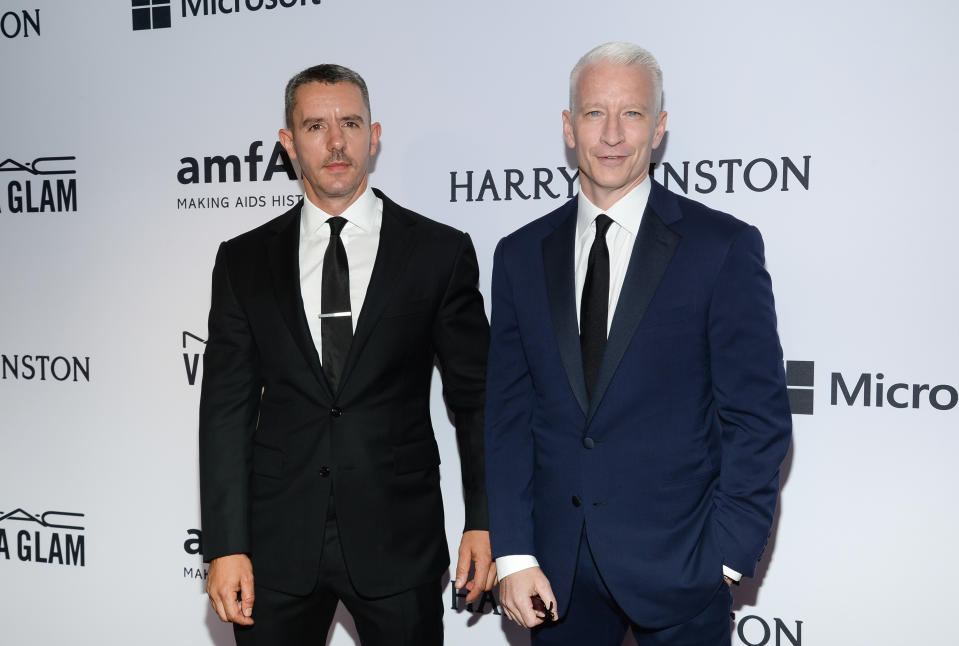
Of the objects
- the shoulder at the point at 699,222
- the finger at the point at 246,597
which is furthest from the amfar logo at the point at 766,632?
the finger at the point at 246,597

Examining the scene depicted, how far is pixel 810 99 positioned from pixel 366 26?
1.58 metres

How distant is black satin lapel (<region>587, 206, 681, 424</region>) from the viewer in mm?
1833

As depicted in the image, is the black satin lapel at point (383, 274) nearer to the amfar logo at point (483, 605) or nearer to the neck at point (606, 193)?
the neck at point (606, 193)

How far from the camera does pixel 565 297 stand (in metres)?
1.93

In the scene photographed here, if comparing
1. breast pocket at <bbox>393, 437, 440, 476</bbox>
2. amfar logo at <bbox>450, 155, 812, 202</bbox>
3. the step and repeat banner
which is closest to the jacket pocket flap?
breast pocket at <bbox>393, 437, 440, 476</bbox>

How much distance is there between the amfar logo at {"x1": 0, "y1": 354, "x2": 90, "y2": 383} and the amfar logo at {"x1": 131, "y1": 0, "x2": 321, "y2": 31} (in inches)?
56.4

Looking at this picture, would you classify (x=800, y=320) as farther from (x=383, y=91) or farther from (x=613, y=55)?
(x=383, y=91)

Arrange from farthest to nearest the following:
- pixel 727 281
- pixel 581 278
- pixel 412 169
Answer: pixel 412 169, pixel 581 278, pixel 727 281

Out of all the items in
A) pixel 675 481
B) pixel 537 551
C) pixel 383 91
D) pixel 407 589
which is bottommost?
pixel 407 589

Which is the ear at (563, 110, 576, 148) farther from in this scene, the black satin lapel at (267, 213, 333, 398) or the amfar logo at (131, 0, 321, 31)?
the amfar logo at (131, 0, 321, 31)

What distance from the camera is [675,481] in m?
1.85

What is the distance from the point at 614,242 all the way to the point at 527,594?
2.88 ft

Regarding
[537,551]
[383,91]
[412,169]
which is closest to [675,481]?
[537,551]

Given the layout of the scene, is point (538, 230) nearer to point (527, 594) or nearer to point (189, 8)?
point (527, 594)
